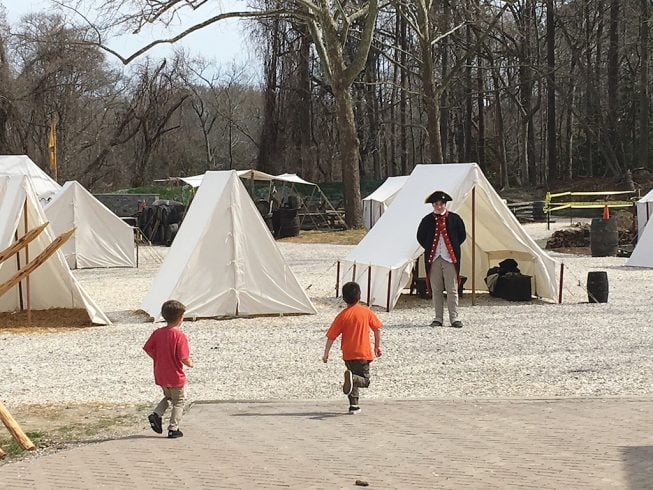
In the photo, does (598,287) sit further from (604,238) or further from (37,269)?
(604,238)

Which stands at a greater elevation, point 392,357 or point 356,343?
point 356,343

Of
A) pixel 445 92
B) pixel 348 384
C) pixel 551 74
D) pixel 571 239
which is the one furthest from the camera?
pixel 445 92

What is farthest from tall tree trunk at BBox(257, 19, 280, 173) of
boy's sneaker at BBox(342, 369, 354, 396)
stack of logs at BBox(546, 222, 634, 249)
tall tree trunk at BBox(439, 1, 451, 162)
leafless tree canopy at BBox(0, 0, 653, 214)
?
boy's sneaker at BBox(342, 369, 354, 396)

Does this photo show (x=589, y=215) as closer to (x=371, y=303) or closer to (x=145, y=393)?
(x=371, y=303)

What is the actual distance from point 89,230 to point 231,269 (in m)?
10.9

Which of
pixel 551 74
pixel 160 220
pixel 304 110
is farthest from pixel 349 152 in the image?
pixel 551 74

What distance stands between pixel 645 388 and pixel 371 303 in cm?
643

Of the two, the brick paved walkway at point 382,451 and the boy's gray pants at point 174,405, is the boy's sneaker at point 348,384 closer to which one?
the brick paved walkway at point 382,451

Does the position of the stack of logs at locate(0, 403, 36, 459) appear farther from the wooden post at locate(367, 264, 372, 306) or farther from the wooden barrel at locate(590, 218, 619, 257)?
the wooden barrel at locate(590, 218, 619, 257)

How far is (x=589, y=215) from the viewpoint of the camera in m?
40.9

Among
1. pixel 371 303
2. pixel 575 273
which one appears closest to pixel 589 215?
pixel 575 273

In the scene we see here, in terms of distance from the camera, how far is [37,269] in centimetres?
1355

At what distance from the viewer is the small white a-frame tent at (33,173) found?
27.0 m

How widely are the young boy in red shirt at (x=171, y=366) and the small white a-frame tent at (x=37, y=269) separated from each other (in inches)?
258
